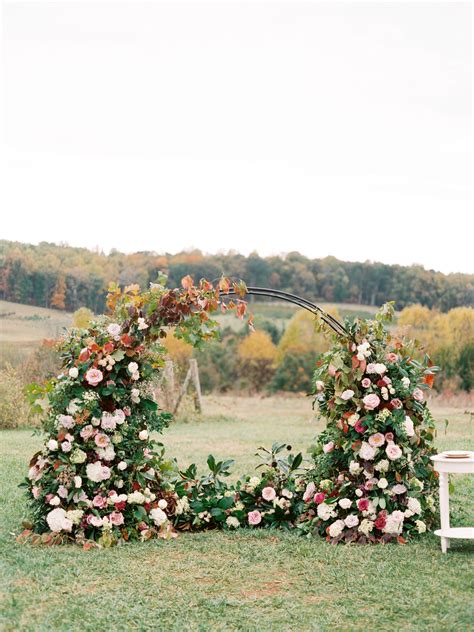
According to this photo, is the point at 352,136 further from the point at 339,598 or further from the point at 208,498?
the point at 339,598

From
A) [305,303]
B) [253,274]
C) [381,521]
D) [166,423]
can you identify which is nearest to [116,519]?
[166,423]

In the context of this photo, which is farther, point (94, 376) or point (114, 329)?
point (114, 329)

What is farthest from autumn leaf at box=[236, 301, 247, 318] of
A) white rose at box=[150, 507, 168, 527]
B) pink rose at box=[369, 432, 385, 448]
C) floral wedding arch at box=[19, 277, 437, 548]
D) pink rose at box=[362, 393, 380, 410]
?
white rose at box=[150, 507, 168, 527]

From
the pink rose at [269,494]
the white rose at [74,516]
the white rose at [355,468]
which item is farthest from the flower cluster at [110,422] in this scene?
the white rose at [355,468]

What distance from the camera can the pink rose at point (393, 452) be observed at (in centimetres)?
488

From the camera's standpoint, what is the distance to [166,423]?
5.24m

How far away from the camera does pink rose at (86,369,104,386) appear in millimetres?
4855

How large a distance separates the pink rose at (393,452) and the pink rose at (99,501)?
1695 millimetres

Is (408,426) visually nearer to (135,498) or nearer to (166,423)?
(166,423)

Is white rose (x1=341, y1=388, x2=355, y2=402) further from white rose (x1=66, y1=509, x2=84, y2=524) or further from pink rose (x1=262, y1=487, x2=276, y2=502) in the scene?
white rose (x1=66, y1=509, x2=84, y2=524)

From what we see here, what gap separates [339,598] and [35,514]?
209 cm

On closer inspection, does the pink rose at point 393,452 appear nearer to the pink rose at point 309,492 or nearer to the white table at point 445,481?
the white table at point 445,481

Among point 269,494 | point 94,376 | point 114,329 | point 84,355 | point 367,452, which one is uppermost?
point 114,329

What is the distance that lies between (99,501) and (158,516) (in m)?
0.38
